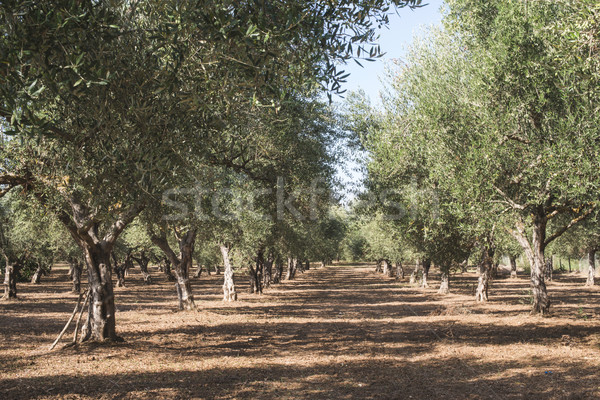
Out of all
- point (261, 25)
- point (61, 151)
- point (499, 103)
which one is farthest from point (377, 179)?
point (261, 25)

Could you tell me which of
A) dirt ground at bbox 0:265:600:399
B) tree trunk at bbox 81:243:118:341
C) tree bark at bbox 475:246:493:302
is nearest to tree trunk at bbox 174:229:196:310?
dirt ground at bbox 0:265:600:399

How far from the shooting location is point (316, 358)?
49.3 ft

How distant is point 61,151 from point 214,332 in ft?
39.1

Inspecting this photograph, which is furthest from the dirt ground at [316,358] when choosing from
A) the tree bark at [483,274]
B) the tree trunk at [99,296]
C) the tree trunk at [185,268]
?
the tree bark at [483,274]

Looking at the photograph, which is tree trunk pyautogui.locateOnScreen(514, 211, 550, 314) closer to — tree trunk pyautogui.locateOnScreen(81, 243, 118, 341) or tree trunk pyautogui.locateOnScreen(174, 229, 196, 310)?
tree trunk pyautogui.locateOnScreen(174, 229, 196, 310)

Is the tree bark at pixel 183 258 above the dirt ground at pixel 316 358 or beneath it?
→ above

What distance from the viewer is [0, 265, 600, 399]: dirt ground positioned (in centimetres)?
1107

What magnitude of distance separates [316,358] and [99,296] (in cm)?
695

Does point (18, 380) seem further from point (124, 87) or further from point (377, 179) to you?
point (377, 179)

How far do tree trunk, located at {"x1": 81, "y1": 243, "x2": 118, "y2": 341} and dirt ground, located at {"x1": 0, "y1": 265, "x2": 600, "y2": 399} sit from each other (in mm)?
568

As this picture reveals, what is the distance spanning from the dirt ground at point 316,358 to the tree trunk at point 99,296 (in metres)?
0.57

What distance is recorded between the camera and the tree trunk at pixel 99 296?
626 inches

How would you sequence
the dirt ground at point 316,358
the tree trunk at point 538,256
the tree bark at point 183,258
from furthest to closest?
the tree bark at point 183,258
the tree trunk at point 538,256
the dirt ground at point 316,358

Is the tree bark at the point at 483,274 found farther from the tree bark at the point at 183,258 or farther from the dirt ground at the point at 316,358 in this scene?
the tree bark at the point at 183,258
